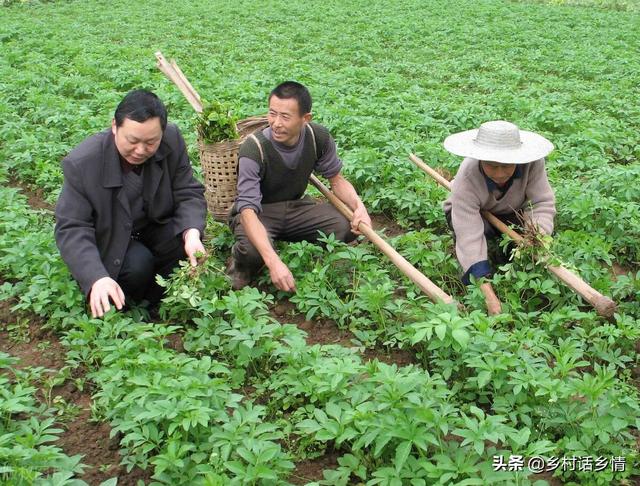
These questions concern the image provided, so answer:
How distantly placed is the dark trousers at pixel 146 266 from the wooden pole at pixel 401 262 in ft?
3.68

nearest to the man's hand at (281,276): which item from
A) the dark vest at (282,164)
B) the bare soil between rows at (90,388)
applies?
the bare soil between rows at (90,388)

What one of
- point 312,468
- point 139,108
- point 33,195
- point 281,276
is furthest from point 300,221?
point 33,195

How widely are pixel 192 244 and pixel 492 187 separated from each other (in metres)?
1.88

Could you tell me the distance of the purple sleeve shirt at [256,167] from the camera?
13.8 ft

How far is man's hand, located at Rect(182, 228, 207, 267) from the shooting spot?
3.79 m

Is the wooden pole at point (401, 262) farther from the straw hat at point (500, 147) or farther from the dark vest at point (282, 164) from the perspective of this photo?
the straw hat at point (500, 147)

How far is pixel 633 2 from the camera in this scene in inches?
952

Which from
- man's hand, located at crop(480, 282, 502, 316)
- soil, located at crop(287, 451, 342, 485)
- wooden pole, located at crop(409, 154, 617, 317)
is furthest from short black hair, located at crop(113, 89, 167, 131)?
wooden pole, located at crop(409, 154, 617, 317)

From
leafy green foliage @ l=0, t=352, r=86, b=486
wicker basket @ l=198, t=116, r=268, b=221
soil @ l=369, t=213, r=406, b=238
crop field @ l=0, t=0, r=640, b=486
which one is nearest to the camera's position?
leafy green foliage @ l=0, t=352, r=86, b=486

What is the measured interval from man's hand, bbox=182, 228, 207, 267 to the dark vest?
65 cm

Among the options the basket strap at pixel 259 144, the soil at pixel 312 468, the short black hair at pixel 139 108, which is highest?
the short black hair at pixel 139 108

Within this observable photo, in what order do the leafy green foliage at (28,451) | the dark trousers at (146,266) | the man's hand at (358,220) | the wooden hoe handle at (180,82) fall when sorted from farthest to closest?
the wooden hoe handle at (180,82) → the man's hand at (358,220) → the dark trousers at (146,266) → the leafy green foliage at (28,451)

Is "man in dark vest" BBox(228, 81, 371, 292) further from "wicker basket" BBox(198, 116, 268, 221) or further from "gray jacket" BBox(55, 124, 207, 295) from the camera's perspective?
"gray jacket" BBox(55, 124, 207, 295)

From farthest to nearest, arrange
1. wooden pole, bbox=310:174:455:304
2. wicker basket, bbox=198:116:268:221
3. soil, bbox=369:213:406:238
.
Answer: soil, bbox=369:213:406:238, wicker basket, bbox=198:116:268:221, wooden pole, bbox=310:174:455:304
